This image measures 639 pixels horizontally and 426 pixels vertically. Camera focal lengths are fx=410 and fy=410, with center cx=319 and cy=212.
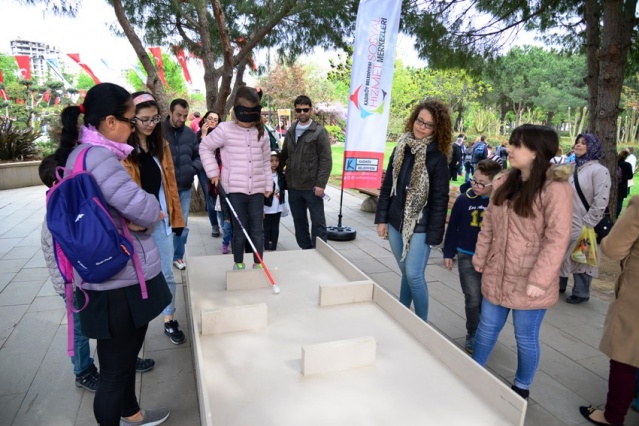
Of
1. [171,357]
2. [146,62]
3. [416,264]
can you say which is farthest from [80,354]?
[146,62]

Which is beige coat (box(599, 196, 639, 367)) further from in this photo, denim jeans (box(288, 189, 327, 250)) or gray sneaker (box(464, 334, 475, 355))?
denim jeans (box(288, 189, 327, 250))

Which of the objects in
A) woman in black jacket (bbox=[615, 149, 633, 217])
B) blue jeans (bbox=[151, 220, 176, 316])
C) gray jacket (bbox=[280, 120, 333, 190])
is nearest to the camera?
blue jeans (bbox=[151, 220, 176, 316])

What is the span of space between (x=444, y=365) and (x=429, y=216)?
103cm

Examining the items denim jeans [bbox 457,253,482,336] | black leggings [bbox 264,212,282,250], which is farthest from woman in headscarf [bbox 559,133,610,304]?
black leggings [bbox 264,212,282,250]

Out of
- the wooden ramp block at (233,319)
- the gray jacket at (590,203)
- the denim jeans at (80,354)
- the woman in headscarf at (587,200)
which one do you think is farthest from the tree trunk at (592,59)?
the denim jeans at (80,354)

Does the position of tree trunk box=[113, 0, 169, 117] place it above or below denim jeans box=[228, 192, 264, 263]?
above

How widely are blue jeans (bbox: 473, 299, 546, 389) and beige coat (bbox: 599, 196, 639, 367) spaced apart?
0.34 metres

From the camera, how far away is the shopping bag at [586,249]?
3.50 meters

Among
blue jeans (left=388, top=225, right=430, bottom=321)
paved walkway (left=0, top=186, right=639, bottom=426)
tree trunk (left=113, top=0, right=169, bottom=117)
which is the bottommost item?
paved walkway (left=0, top=186, right=639, bottom=426)

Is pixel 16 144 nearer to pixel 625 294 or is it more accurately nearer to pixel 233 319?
pixel 233 319

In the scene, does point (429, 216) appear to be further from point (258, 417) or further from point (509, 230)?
point (258, 417)

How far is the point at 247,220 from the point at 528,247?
2102 mm

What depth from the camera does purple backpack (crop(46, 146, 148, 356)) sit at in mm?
1384

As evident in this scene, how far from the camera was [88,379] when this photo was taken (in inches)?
91.7
